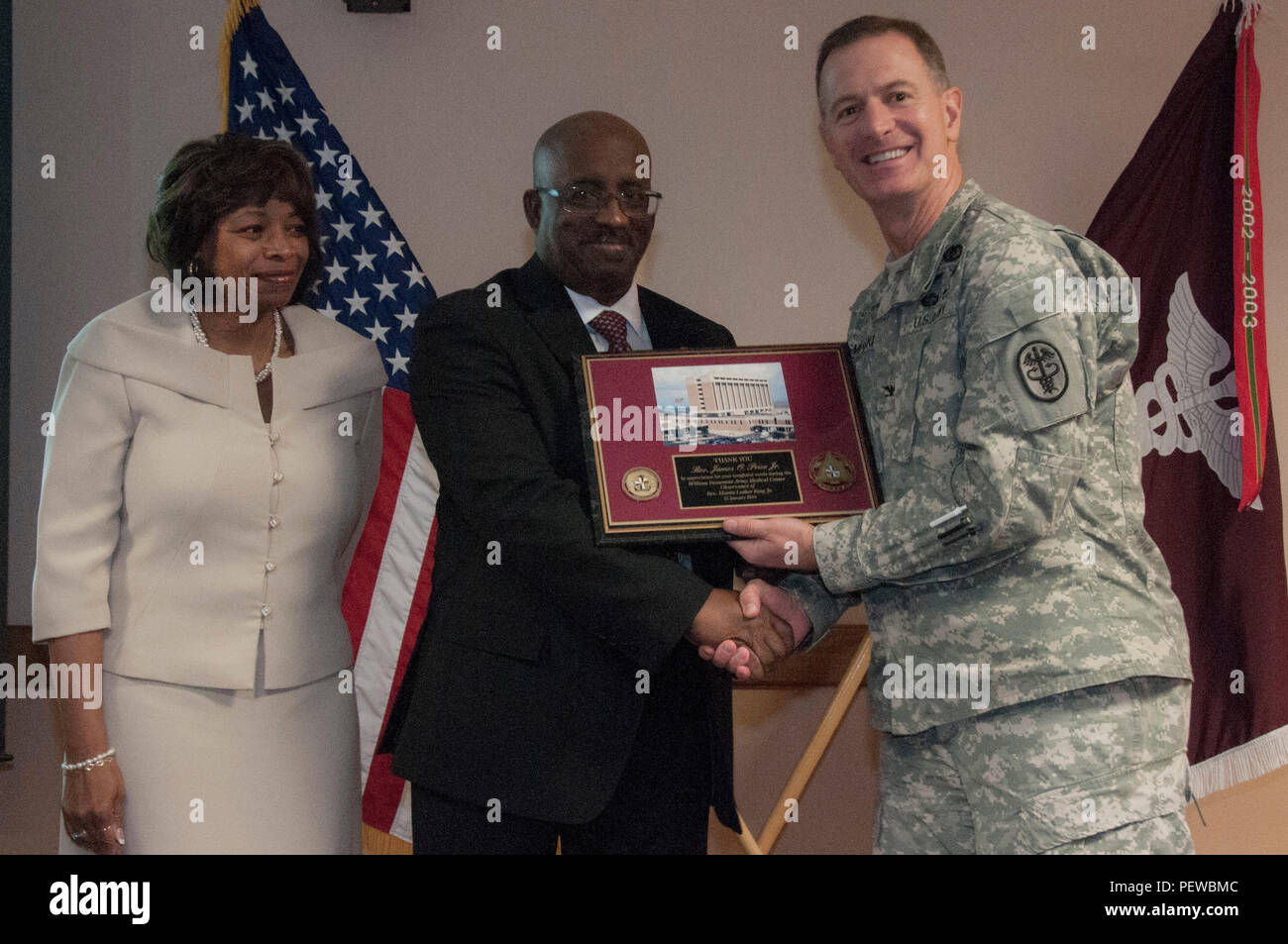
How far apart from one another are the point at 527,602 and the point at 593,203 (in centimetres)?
81

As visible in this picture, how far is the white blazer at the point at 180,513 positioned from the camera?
2168mm

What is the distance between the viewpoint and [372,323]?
338cm

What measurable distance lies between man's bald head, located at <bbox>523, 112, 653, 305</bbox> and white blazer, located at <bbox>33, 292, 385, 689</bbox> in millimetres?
623

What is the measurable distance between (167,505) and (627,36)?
7.41 feet

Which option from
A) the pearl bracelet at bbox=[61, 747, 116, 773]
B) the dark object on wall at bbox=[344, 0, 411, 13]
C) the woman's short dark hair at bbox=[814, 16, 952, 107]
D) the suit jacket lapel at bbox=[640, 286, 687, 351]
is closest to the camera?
the woman's short dark hair at bbox=[814, 16, 952, 107]

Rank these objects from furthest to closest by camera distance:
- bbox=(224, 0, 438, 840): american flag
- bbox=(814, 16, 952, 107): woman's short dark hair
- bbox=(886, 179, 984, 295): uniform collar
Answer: bbox=(224, 0, 438, 840): american flag → bbox=(814, 16, 952, 107): woman's short dark hair → bbox=(886, 179, 984, 295): uniform collar

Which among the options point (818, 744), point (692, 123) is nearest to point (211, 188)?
point (692, 123)

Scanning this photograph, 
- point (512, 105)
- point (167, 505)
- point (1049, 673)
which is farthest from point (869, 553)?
point (512, 105)

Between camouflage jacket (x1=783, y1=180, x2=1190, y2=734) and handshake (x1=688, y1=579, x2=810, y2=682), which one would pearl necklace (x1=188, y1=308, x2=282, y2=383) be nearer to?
handshake (x1=688, y1=579, x2=810, y2=682)

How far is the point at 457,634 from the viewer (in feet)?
7.00

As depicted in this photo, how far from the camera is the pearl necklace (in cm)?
229

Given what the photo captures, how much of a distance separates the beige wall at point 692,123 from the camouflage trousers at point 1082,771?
1.88m
